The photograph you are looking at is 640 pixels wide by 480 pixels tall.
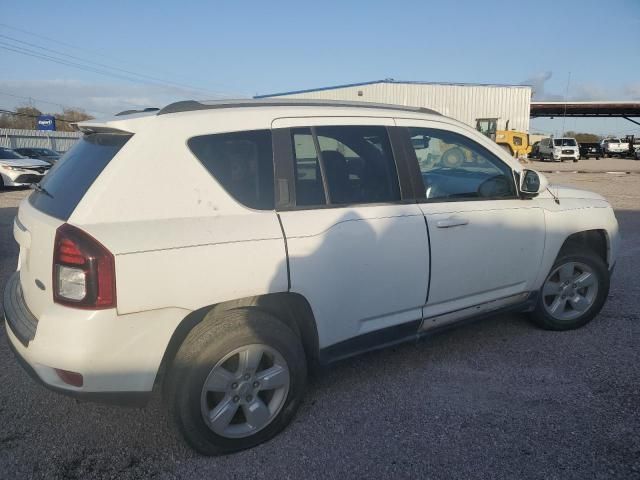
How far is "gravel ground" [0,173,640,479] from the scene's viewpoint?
2365mm

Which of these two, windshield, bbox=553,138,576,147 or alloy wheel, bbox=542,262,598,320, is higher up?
windshield, bbox=553,138,576,147

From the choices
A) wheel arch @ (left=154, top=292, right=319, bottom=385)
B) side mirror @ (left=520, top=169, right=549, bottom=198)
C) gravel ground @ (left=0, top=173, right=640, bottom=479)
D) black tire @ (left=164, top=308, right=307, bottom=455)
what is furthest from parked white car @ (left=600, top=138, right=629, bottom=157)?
black tire @ (left=164, top=308, right=307, bottom=455)

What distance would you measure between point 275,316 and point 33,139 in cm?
3630

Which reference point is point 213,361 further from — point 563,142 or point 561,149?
point 563,142

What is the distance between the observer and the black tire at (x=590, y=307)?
3.79 metres

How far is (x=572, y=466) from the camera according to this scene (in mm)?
2346

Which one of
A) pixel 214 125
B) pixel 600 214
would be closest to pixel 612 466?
pixel 600 214

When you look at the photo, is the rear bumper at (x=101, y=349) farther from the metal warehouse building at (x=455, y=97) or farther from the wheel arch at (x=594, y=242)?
the metal warehouse building at (x=455, y=97)

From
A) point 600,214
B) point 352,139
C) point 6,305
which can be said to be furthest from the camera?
point 600,214

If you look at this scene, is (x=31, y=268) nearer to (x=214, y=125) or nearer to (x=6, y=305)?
(x=6, y=305)

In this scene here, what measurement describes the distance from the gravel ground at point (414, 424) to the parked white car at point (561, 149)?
131 feet

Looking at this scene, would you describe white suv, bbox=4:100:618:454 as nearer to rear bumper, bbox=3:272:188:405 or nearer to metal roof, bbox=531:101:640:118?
rear bumper, bbox=3:272:188:405

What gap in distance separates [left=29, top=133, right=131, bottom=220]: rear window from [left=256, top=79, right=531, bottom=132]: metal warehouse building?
2977cm

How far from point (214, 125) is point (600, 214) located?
3.23 meters
